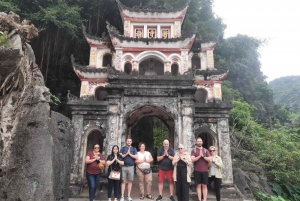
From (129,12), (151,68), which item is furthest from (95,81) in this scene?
(129,12)

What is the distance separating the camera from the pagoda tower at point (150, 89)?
797 centimetres

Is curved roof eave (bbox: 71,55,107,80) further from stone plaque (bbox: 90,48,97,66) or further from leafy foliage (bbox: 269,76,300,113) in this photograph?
leafy foliage (bbox: 269,76,300,113)

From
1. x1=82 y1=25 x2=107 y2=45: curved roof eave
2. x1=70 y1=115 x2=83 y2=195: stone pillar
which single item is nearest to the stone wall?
x1=70 y1=115 x2=83 y2=195: stone pillar

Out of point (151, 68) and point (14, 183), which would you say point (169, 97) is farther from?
point (151, 68)

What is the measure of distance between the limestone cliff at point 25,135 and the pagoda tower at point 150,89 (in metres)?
4.22

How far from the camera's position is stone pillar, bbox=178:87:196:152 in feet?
25.0

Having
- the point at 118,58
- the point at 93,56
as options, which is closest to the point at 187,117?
the point at 118,58

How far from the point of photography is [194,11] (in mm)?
21812

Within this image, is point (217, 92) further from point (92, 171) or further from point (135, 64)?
point (92, 171)

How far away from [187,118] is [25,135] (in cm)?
551

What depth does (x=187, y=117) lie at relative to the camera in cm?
786

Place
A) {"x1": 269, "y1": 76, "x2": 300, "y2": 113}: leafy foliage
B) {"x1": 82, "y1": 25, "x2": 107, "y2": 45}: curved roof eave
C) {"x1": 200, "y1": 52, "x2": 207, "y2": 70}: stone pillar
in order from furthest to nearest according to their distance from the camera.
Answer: {"x1": 269, "y1": 76, "x2": 300, "y2": 113}: leafy foliage → {"x1": 82, "y1": 25, "x2": 107, "y2": 45}: curved roof eave → {"x1": 200, "y1": 52, "x2": 207, "y2": 70}: stone pillar

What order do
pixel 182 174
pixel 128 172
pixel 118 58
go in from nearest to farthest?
pixel 182 174 → pixel 128 172 → pixel 118 58

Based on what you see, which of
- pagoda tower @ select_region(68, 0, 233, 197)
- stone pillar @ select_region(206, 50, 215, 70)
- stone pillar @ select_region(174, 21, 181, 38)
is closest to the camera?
pagoda tower @ select_region(68, 0, 233, 197)
